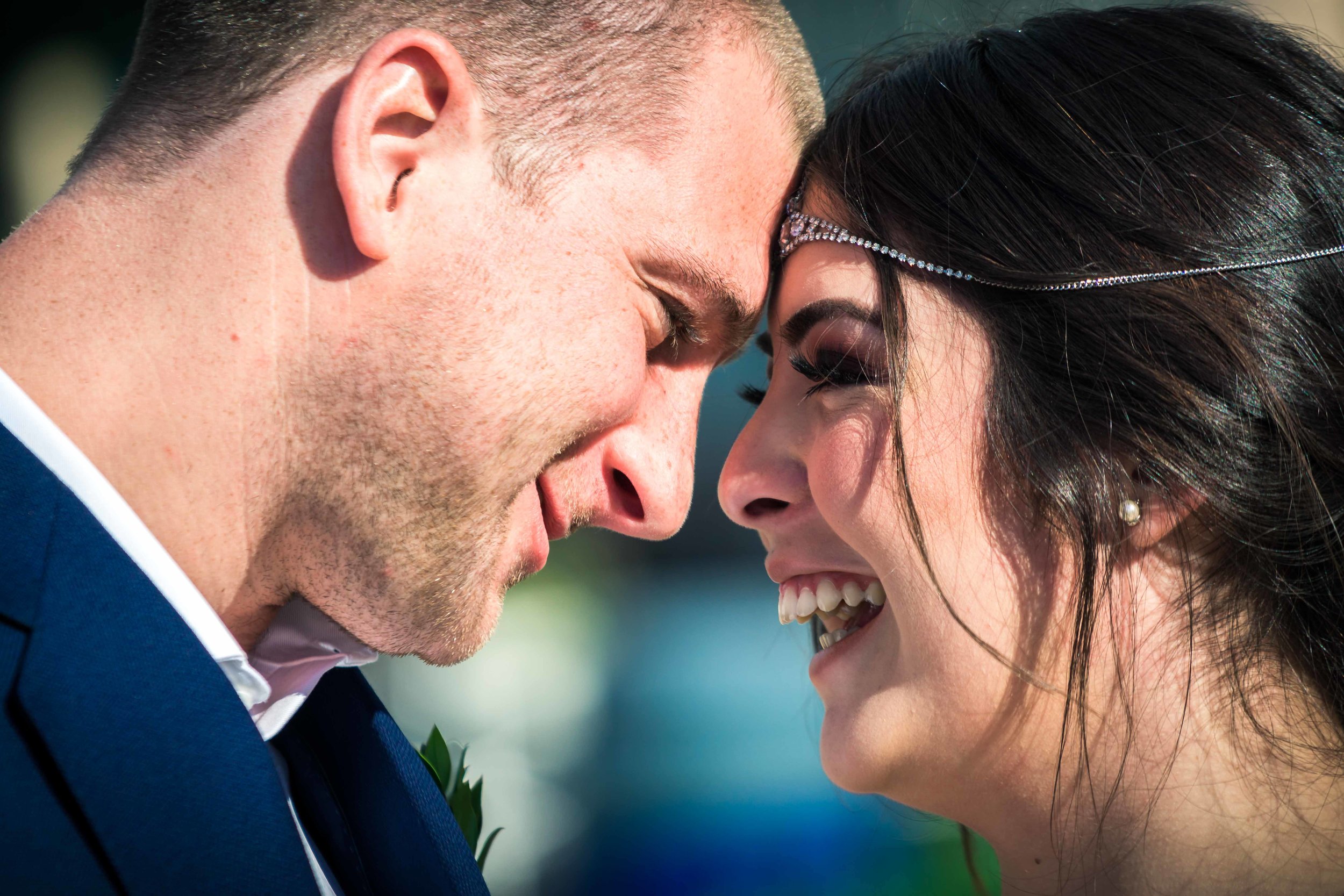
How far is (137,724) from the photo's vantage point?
127 centimetres

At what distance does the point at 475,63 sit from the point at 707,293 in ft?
1.99

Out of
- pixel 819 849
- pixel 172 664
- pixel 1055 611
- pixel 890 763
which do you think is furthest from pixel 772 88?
pixel 819 849

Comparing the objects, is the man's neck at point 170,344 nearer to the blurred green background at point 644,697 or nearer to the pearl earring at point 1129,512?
the pearl earring at point 1129,512

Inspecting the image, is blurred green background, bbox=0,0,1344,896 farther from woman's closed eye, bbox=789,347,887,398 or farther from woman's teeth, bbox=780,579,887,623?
woman's closed eye, bbox=789,347,887,398

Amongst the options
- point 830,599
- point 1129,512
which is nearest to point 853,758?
point 830,599

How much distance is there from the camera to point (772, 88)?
2.07 m

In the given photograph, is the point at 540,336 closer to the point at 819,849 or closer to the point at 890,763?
the point at 890,763

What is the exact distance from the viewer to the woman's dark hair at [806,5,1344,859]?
170 centimetres

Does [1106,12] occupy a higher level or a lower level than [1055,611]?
higher

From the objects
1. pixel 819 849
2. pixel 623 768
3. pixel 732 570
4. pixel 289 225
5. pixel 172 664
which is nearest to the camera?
pixel 172 664

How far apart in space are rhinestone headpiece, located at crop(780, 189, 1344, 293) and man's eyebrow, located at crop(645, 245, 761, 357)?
17 cm

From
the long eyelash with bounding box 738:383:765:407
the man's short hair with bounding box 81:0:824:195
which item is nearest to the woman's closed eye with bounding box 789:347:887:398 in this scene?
the long eyelash with bounding box 738:383:765:407

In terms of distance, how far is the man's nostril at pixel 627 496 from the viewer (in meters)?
2.09

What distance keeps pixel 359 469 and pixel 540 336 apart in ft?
1.32
